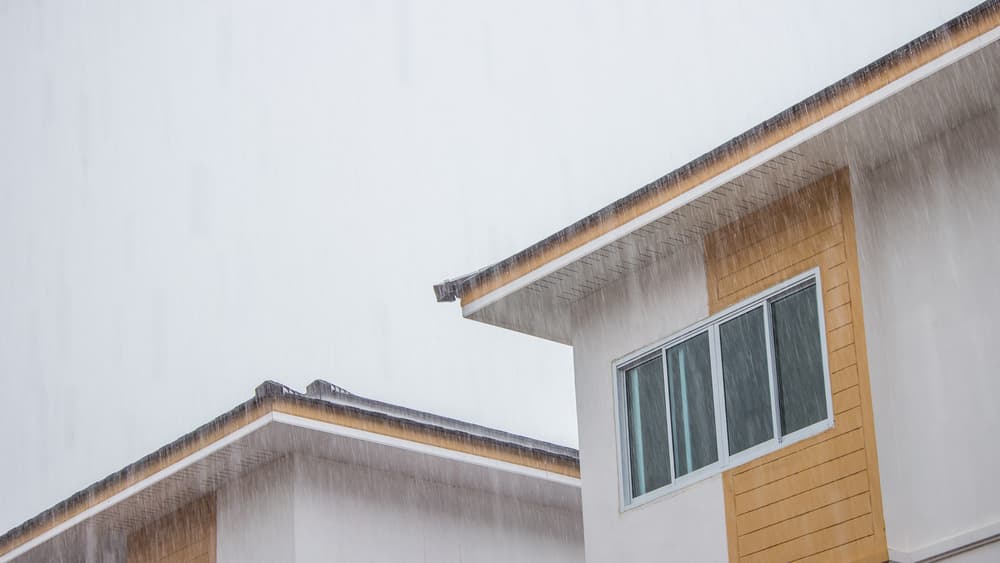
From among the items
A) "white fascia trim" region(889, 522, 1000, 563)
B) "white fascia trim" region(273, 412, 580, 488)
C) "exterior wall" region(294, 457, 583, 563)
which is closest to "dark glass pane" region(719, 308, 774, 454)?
"white fascia trim" region(889, 522, 1000, 563)

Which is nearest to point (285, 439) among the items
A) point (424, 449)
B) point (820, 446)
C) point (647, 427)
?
point (424, 449)

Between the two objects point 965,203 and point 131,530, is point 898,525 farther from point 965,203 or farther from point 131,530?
point 131,530

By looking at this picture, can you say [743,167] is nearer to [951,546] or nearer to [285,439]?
[951,546]

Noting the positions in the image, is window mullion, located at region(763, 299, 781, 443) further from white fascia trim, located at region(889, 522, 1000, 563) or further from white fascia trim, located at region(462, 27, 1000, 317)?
white fascia trim, located at region(889, 522, 1000, 563)

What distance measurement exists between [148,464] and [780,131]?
303 inches

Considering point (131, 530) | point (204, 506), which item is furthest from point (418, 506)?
point (131, 530)

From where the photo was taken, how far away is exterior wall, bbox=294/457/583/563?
49.6ft

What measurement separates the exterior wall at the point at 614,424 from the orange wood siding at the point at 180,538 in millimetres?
4758

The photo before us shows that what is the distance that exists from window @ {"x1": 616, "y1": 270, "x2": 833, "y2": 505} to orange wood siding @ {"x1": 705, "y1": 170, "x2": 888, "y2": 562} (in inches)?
4.9

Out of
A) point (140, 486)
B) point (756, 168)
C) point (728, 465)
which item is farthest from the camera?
point (140, 486)

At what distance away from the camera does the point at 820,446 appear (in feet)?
35.6

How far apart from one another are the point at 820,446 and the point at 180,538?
7.90 metres

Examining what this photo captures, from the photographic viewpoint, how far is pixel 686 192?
11.9 m

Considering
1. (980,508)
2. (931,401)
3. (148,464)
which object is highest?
(148,464)
